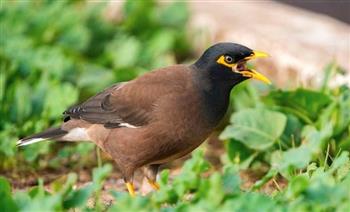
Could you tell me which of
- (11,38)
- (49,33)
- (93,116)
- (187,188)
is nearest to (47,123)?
(93,116)

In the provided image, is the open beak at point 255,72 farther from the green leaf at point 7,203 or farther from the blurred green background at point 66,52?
the green leaf at point 7,203

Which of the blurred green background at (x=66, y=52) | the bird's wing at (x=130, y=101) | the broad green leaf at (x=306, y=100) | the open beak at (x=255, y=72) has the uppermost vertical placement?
the open beak at (x=255, y=72)

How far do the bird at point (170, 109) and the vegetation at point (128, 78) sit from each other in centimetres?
34

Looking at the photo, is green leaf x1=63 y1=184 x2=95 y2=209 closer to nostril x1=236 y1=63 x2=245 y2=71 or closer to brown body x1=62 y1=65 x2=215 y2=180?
brown body x1=62 y1=65 x2=215 y2=180

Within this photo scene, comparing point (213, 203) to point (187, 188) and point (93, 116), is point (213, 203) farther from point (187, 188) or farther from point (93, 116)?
Result: point (93, 116)

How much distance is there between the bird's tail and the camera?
672 cm

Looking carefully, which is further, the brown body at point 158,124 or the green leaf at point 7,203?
the brown body at point 158,124

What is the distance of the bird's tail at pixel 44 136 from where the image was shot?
6719 millimetres

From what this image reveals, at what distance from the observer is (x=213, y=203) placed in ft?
15.2

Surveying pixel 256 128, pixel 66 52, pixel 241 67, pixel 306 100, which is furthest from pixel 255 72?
pixel 66 52

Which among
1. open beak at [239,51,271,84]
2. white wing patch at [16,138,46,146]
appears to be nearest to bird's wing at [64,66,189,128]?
white wing patch at [16,138,46,146]

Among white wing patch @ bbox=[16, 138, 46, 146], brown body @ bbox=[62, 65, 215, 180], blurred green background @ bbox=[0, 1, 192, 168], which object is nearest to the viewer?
brown body @ bbox=[62, 65, 215, 180]

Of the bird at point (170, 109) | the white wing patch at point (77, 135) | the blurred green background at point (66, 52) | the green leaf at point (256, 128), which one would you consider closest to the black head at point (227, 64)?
the bird at point (170, 109)

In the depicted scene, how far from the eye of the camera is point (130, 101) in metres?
6.46
